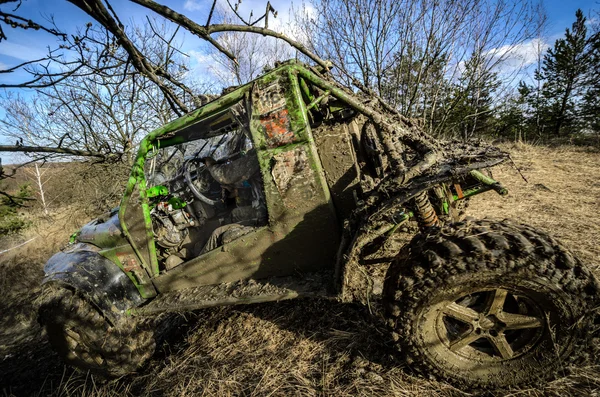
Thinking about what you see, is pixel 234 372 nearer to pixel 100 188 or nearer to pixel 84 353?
pixel 84 353

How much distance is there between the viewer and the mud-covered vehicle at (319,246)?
161cm

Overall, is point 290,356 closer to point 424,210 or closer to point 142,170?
point 424,210

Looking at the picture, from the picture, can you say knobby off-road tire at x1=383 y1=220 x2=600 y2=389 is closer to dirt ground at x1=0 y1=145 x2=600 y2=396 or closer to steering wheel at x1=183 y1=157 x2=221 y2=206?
dirt ground at x1=0 y1=145 x2=600 y2=396

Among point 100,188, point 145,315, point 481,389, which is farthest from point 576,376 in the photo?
point 100,188

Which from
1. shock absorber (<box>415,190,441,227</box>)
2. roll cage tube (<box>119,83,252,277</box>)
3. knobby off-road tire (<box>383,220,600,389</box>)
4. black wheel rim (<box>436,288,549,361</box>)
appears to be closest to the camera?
knobby off-road tire (<box>383,220,600,389</box>)

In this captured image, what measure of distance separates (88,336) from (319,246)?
7.89 feet

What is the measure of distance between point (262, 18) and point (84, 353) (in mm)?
3573

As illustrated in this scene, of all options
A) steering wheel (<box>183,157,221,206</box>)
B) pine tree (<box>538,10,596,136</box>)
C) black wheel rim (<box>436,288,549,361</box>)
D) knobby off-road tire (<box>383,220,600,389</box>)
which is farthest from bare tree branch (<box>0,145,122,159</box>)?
pine tree (<box>538,10,596,136</box>)

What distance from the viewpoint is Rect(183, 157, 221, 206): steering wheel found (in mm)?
3393

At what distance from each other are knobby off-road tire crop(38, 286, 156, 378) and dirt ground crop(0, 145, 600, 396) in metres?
0.14

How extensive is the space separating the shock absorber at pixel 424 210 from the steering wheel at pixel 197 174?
2.31 metres

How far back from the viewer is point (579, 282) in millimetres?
1506

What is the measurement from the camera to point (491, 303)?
1.67m

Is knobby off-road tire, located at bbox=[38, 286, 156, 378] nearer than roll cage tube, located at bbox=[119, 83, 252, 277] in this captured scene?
No
